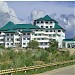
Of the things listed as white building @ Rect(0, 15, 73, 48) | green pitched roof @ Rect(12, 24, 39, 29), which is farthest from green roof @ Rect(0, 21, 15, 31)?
green pitched roof @ Rect(12, 24, 39, 29)

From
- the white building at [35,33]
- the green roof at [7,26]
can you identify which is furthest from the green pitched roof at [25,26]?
the green roof at [7,26]

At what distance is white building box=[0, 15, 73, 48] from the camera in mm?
102125

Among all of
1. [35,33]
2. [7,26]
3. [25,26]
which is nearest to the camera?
[35,33]

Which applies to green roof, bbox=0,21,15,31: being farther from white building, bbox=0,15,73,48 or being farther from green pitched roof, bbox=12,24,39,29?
green pitched roof, bbox=12,24,39,29

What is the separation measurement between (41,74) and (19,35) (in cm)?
7888

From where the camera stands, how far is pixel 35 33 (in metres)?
103

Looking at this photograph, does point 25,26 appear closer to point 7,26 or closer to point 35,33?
point 35,33

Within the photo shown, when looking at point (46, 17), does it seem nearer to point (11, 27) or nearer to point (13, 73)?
point (11, 27)

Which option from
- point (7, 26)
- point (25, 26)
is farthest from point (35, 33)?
point (7, 26)

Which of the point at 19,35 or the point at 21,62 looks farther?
the point at 19,35

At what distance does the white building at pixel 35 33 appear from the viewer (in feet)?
335

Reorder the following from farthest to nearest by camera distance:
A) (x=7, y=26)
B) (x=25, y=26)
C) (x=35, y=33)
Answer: (x=7, y=26)
(x=25, y=26)
(x=35, y=33)

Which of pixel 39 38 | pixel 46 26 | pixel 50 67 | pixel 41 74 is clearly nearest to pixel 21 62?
pixel 41 74

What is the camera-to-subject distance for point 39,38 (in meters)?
102
